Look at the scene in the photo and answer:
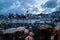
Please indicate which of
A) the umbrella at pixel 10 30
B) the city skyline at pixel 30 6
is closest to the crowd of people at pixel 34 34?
the umbrella at pixel 10 30

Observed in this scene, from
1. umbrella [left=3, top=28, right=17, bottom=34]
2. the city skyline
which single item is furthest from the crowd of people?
the city skyline

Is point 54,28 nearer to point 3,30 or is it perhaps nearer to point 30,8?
point 30,8

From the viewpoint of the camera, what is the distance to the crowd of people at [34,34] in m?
3.13

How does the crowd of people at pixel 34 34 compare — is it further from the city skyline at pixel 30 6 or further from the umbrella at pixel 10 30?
the city skyline at pixel 30 6

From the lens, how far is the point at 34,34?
123 inches

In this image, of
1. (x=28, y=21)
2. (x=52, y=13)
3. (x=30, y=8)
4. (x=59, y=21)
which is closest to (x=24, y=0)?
(x=30, y=8)

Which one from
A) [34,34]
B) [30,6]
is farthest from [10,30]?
[30,6]

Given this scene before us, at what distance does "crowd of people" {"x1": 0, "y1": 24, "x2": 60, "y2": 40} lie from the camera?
3.13 metres

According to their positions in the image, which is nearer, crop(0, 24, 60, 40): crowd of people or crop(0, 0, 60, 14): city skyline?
crop(0, 24, 60, 40): crowd of people

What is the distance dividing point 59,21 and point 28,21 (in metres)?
0.71

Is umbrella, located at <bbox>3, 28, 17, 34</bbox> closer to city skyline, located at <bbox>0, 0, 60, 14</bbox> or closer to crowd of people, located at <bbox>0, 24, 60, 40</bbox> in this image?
crowd of people, located at <bbox>0, 24, 60, 40</bbox>

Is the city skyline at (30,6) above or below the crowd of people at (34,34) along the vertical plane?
above

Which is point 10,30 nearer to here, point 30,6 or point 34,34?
point 34,34

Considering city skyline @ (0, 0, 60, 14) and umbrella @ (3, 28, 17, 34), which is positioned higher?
city skyline @ (0, 0, 60, 14)
